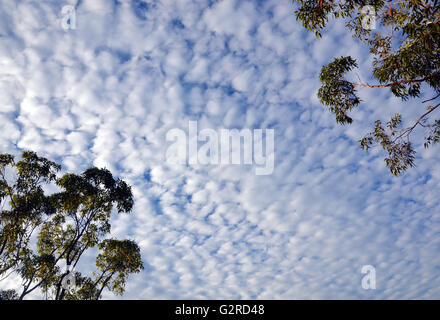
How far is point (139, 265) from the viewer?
1802 cm

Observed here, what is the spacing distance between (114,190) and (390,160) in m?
16.0

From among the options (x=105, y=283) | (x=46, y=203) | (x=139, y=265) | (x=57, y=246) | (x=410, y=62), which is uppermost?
(x=410, y=62)
